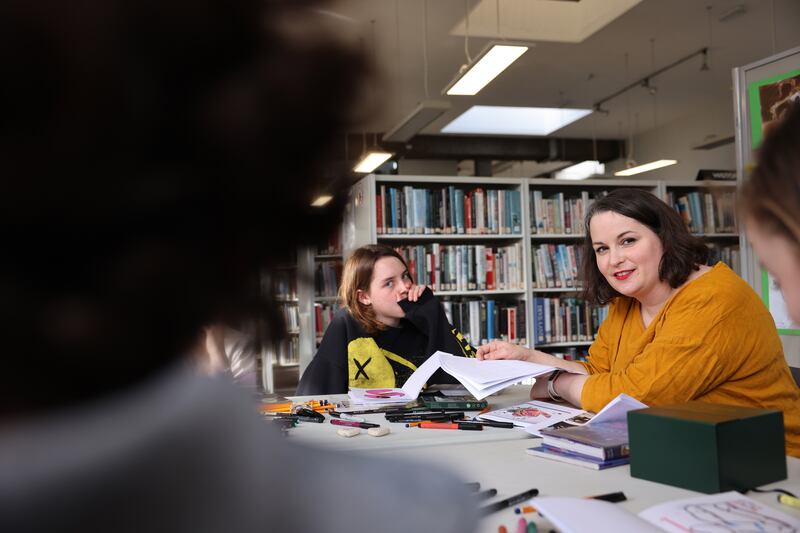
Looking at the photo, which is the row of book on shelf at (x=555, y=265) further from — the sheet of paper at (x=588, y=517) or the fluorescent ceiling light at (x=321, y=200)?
the fluorescent ceiling light at (x=321, y=200)

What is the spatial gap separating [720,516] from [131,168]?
951mm

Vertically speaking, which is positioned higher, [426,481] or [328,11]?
[328,11]

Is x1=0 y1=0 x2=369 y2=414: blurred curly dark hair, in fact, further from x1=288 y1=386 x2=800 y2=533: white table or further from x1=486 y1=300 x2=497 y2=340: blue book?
x1=486 y1=300 x2=497 y2=340: blue book

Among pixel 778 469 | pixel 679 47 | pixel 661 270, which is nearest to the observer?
pixel 778 469

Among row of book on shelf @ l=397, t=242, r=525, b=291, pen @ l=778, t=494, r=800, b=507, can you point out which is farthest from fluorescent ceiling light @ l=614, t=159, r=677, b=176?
pen @ l=778, t=494, r=800, b=507

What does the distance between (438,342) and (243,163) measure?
240 centimetres

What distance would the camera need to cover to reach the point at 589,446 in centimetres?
129

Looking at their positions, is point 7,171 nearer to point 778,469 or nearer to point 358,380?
point 778,469

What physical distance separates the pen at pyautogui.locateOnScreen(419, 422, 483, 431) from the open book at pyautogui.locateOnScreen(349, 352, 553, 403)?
17 cm

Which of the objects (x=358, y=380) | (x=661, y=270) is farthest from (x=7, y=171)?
(x=358, y=380)

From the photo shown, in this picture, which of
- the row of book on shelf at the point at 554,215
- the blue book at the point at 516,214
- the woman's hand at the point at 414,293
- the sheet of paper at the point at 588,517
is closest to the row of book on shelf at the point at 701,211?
the row of book on shelf at the point at 554,215

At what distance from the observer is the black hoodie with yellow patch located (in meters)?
2.62

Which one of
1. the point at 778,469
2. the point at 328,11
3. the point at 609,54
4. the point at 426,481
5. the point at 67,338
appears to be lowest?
the point at 778,469

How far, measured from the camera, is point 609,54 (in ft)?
21.9
